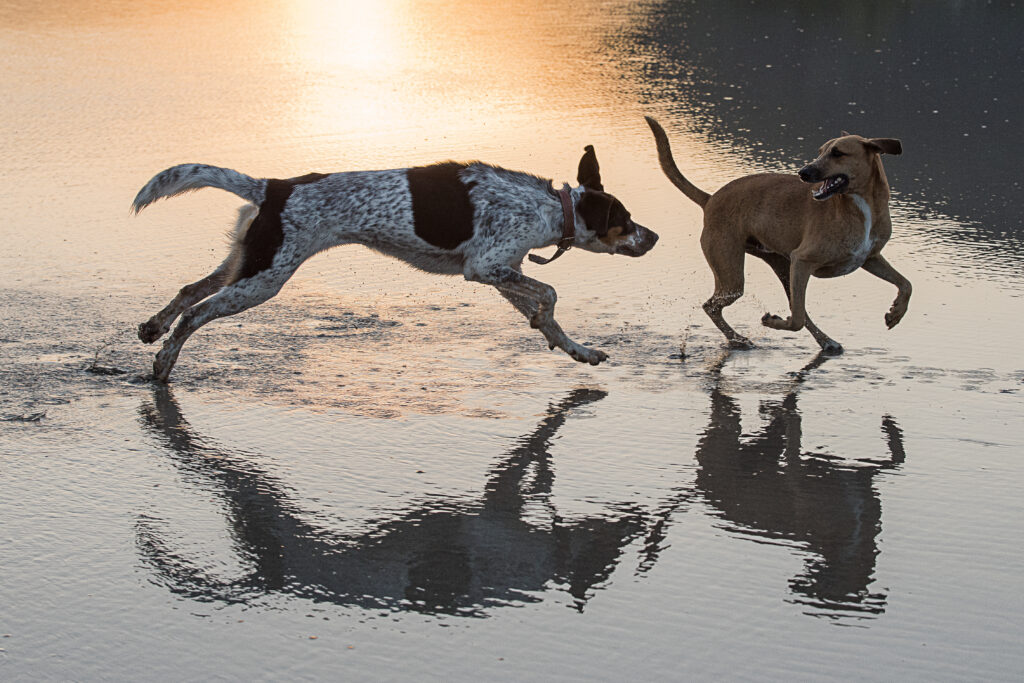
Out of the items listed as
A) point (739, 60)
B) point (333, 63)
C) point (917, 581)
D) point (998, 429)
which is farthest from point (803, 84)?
point (917, 581)

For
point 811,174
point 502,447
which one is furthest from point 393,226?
point 811,174

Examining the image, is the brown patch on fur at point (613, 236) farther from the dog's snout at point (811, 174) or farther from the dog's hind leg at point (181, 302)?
the dog's hind leg at point (181, 302)

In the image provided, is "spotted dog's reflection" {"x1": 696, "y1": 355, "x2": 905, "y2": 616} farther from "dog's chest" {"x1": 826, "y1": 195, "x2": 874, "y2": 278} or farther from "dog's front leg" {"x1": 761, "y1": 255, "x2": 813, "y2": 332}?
"dog's chest" {"x1": 826, "y1": 195, "x2": 874, "y2": 278}

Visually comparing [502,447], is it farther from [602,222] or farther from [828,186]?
[828,186]

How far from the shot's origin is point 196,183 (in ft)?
21.2

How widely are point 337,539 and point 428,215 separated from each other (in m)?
2.43

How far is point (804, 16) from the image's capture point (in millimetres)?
19500

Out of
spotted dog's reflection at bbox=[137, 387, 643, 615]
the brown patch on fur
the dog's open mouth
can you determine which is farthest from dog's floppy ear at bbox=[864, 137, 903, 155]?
spotted dog's reflection at bbox=[137, 387, 643, 615]

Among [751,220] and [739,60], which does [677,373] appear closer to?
[751,220]

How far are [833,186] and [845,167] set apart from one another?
111 mm

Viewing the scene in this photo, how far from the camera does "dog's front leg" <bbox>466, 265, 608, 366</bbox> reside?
21.3 feet

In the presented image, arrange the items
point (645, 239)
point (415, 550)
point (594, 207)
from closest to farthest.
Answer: point (415, 550) < point (594, 207) < point (645, 239)

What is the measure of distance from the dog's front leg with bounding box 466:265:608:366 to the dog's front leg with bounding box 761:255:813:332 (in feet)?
2.96

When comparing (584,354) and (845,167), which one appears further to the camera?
(845,167)
